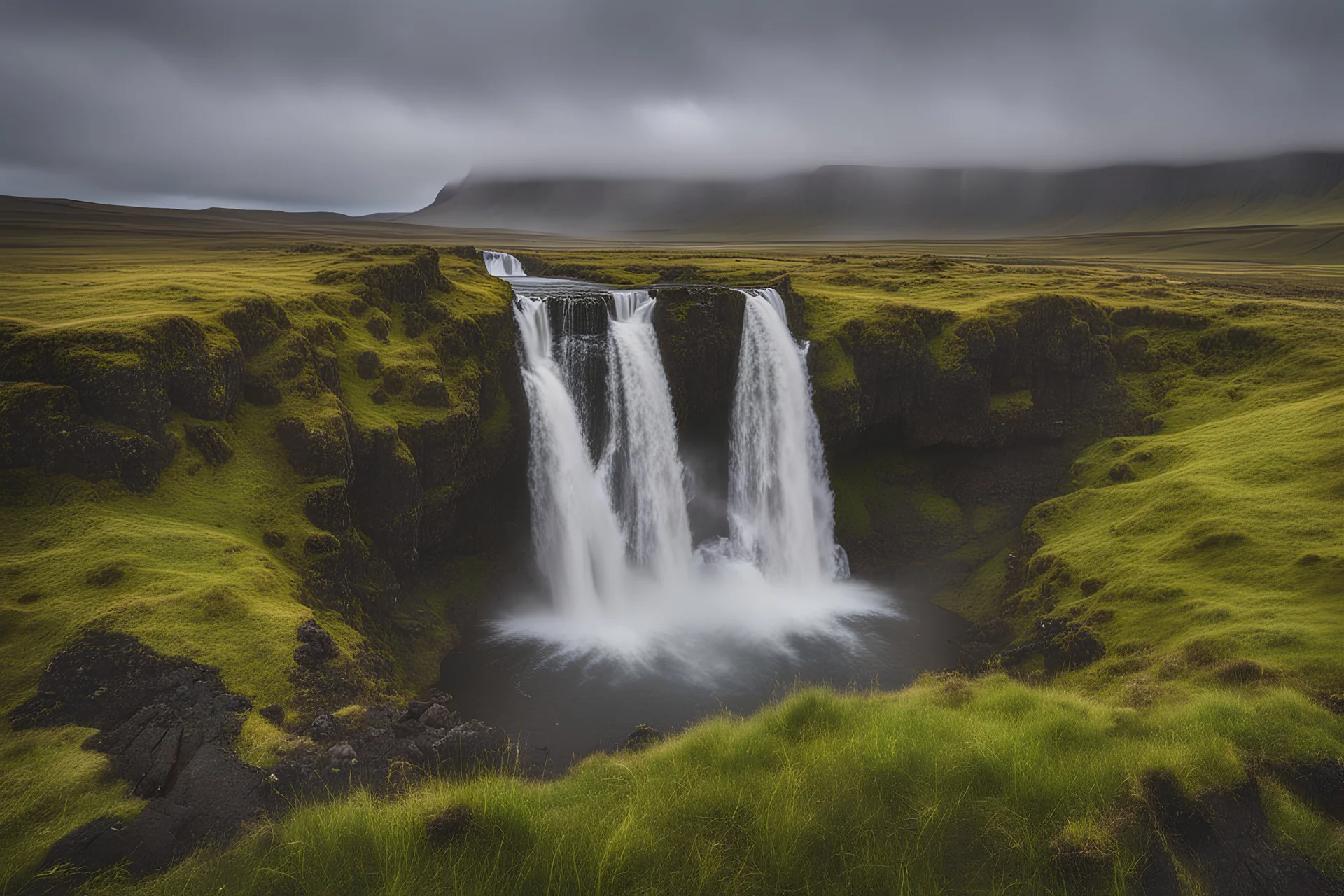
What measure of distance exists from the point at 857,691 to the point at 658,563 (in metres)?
12.6

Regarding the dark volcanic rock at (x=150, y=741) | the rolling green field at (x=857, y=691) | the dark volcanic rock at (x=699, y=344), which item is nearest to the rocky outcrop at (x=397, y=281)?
the rolling green field at (x=857, y=691)

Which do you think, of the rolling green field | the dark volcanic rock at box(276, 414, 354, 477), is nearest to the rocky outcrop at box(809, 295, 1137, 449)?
the rolling green field

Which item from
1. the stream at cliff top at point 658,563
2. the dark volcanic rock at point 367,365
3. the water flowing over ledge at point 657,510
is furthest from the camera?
the water flowing over ledge at point 657,510

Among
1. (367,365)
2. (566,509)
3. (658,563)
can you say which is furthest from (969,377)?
(367,365)

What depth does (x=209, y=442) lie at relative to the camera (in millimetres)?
20062

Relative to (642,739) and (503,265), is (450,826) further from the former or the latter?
(503,265)

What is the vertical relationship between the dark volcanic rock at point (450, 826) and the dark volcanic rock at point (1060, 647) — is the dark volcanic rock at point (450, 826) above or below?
above

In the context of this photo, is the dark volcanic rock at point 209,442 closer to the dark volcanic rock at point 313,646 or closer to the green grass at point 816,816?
the dark volcanic rock at point 313,646

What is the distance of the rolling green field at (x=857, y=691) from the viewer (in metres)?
7.33

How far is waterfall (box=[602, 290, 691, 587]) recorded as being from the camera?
101 ft

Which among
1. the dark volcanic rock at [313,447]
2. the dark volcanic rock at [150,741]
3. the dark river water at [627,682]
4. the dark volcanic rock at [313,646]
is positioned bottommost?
the dark river water at [627,682]

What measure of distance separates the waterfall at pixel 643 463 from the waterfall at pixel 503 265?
106ft

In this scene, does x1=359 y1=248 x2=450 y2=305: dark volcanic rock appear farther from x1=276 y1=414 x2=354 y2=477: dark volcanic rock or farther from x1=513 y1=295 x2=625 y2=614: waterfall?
x1=276 y1=414 x2=354 y2=477: dark volcanic rock

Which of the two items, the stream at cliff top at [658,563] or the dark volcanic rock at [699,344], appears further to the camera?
the dark volcanic rock at [699,344]
